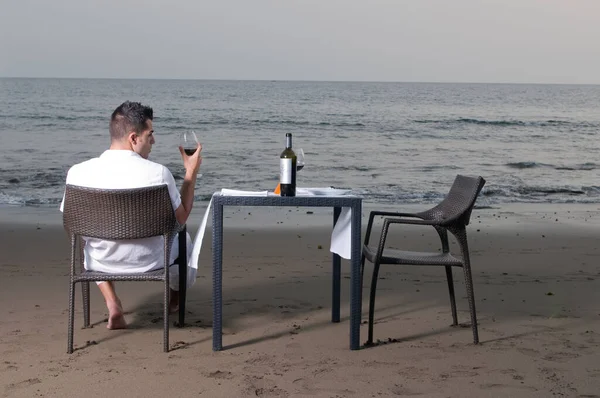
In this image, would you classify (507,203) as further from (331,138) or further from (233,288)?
(331,138)

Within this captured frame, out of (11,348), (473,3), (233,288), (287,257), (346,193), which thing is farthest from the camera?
(473,3)

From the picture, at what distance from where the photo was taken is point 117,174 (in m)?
4.10

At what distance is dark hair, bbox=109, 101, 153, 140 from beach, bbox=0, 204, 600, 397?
3.56 ft

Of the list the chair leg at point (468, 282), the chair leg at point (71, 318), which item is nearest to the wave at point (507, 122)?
the chair leg at point (468, 282)

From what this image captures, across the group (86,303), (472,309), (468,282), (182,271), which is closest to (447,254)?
(468,282)

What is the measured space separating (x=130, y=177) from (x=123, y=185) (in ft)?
0.17

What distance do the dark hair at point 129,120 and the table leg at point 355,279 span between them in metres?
1.19

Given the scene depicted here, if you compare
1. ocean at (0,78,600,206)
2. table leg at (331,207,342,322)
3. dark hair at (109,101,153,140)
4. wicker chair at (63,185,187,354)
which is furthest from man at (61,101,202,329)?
ocean at (0,78,600,206)

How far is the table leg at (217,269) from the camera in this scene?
4004 millimetres

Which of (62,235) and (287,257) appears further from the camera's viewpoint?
(62,235)

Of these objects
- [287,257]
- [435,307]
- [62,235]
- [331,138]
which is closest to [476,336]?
[435,307]

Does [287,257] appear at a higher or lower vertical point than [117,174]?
lower

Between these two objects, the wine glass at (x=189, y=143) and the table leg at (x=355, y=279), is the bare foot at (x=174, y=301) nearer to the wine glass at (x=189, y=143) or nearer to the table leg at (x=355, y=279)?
the wine glass at (x=189, y=143)

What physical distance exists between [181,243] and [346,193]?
943mm
